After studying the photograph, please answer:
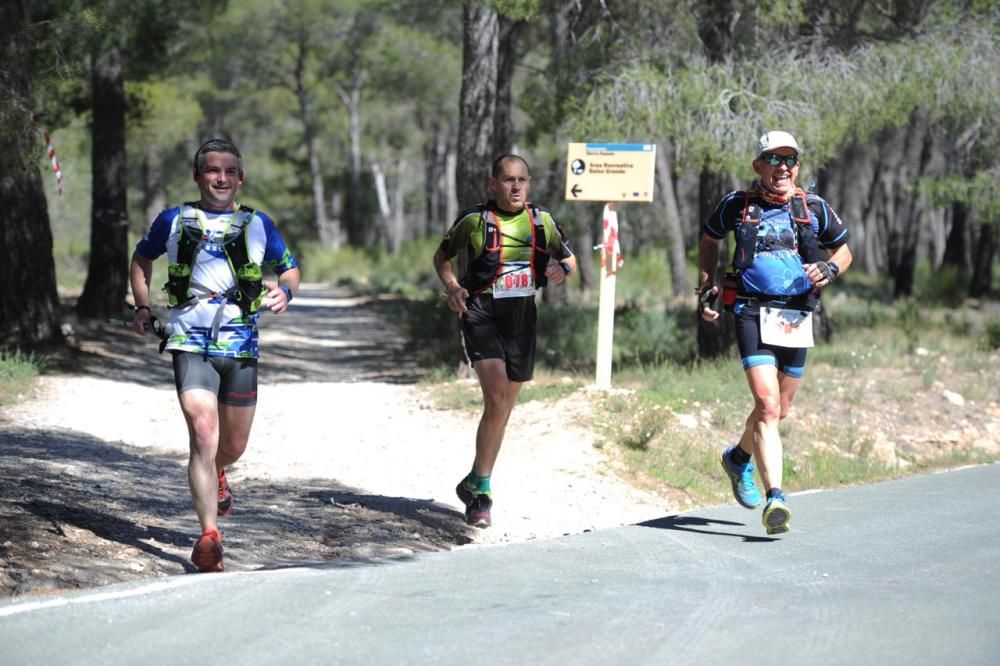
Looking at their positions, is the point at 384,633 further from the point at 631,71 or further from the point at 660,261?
A: the point at 660,261

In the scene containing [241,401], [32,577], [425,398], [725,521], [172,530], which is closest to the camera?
[32,577]

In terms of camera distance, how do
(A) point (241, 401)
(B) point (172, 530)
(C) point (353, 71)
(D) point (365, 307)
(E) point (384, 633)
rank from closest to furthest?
(E) point (384, 633)
(A) point (241, 401)
(B) point (172, 530)
(D) point (365, 307)
(C) point (353, 71)

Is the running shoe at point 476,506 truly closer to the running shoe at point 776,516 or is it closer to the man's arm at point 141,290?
the running shoe at point 776,516

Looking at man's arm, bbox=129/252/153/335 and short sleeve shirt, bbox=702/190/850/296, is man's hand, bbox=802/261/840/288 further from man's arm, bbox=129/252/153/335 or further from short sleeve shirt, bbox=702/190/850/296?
man's arm, bbox=129/252/153/335

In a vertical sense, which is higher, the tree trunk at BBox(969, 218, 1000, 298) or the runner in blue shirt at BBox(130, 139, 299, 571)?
the runner in blue shirt at BBox(130, 139, 299, 571)

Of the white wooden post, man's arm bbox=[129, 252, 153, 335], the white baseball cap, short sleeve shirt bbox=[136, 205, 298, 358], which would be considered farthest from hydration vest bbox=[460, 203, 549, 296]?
the white wooden post

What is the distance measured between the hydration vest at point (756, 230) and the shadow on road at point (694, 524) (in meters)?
1.43

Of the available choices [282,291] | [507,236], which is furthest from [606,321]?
[282,291]

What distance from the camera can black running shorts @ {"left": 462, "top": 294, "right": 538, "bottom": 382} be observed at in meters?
7.94

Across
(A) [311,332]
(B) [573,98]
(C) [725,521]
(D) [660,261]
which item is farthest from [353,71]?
(C) [725,521]

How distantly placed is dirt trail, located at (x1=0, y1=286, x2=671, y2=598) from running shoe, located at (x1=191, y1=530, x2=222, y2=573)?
0.31 m

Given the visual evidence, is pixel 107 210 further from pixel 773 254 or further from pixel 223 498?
pixel 773 254

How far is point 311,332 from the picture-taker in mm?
25062

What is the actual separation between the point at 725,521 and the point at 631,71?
7393 millimetres
